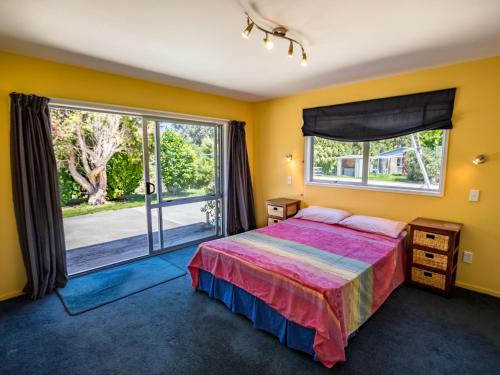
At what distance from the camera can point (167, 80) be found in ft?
11.3

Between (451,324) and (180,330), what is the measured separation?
236 centimetres

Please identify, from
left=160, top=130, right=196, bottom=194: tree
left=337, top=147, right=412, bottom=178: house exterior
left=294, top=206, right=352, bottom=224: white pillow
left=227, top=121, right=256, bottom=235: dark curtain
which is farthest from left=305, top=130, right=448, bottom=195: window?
left=160, top=130, right=196, bottom=194: tree

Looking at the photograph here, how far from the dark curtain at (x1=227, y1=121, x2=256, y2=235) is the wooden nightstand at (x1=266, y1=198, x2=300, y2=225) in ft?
1.84

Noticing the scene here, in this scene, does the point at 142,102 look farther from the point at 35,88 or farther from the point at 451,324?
the point at 451,324

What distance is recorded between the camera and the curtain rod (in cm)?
282

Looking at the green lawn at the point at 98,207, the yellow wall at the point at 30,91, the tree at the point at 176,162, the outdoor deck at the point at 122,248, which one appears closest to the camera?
the yellow wall at the point at 30,91

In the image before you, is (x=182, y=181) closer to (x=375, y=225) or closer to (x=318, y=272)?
(x=318, y=272)

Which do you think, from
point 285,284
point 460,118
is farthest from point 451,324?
point 460,118

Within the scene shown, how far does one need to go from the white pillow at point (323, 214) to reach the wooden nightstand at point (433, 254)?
88cm

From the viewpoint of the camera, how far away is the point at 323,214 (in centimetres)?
361

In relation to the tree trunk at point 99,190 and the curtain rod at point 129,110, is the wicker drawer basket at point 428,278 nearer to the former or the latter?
the curtain rod at point 129,110

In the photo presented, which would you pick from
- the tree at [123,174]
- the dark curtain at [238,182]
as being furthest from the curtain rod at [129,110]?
the tree at [123,174]

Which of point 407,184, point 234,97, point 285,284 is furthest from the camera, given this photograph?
point 234,97

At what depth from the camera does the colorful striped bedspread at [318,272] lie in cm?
180
